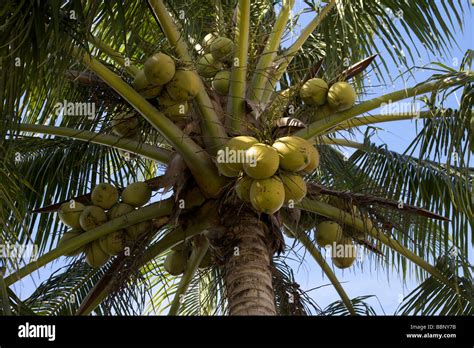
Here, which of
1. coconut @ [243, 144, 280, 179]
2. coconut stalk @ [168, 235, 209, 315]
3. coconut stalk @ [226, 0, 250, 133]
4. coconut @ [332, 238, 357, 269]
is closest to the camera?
coconut @ [243, 144, 280, 179]

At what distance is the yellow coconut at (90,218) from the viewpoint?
501 cm

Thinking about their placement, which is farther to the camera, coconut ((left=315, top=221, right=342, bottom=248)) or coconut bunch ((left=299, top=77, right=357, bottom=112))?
coconut ((left=315, top=221, right=342, bottom=248))

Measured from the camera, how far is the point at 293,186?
4438 millimetres

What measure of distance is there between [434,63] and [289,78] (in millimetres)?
2087

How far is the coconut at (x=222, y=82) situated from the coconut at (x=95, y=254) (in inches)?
50.4

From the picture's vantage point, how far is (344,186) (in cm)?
624

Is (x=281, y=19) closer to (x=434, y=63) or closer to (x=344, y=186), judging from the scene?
(x=434, y=63)

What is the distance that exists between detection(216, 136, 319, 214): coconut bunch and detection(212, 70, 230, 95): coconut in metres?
0.83

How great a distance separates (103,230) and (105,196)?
27 cm

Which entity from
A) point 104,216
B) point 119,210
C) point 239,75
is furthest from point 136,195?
point 239,75

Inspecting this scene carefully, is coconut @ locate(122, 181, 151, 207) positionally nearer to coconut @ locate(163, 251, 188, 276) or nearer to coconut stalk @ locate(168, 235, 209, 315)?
coconut stalk @ locate(168, 235, 209, 315)

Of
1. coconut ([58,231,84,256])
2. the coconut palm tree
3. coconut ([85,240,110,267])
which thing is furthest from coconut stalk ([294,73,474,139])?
coconut ([58,231,84,256])

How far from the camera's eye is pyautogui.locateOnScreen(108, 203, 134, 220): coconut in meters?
5.02

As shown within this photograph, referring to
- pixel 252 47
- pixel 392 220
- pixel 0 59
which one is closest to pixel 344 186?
pixel 392 220
